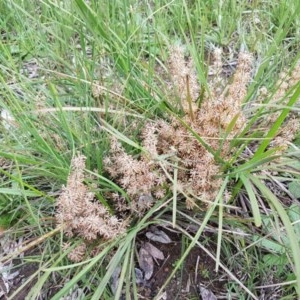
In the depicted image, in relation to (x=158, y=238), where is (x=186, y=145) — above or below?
above

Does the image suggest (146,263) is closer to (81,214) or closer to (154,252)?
(154,252)

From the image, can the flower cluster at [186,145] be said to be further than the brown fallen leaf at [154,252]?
No

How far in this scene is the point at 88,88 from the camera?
129 cm

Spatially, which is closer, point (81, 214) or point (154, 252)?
point (81, 214)

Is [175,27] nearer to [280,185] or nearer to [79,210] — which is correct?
[280,185]

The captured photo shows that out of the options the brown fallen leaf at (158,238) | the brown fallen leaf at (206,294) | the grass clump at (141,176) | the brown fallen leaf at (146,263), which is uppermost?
the grass clump at (141,176)

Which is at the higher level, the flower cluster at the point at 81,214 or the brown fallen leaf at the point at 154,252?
the flower cluster at the point at 81,214

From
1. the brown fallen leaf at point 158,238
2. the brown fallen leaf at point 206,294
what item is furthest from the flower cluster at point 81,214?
the brown fallen leaf at point 206,294

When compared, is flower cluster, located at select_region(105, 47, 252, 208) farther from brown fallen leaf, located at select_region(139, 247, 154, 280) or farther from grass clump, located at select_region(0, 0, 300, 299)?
brown fallen leaf, located at select_region(139, 247, 154, 280)

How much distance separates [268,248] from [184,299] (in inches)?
9.9

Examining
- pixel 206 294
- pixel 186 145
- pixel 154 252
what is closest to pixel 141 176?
pixel 186 145

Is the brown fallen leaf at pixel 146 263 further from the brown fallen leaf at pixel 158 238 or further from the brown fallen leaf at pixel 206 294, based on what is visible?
the brown fallen leaf at pixel 206 294

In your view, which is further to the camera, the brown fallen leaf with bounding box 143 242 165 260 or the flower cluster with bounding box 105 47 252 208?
the brown fallen leaf with bounding box 143 242 165 260

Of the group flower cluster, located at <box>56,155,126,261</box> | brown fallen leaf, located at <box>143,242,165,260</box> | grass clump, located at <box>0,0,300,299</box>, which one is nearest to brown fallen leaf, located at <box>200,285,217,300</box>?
grass clump, located at <box>0,0,300,299</box>
